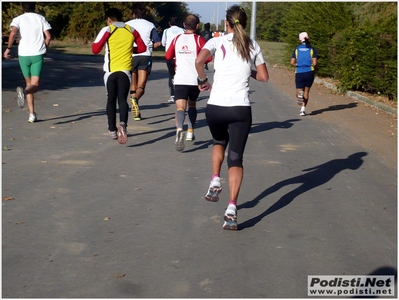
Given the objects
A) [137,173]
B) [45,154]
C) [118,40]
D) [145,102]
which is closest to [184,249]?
[137,173]

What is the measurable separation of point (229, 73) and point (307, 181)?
8.32 feet

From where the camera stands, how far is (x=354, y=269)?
512 cm

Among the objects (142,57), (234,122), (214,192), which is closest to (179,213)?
(214,192)

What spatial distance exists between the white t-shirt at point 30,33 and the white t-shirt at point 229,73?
6129 millimetres

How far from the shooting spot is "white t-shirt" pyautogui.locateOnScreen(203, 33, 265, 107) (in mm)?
6133

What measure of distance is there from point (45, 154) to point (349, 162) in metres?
4.21

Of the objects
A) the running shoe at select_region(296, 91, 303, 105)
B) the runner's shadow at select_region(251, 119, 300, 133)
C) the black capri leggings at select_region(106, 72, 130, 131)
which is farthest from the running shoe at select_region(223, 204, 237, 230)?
the running shoe at select_region(296, 91, 303, 105)

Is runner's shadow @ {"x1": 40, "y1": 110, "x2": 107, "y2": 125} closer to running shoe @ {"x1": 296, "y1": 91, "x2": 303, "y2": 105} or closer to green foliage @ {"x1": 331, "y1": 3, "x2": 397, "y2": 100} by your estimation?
running shoe @ {"x1": 296, "y1": 91, "x2": 303, "y2": 105}

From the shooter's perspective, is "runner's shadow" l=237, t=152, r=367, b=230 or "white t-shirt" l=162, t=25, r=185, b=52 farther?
"white t-shirt" l=162, t=25, r=185, b=52

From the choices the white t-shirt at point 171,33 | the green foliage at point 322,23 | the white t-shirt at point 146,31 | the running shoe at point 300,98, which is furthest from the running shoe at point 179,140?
the green foliage at point 322,23

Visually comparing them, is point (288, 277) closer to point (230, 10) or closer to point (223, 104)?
point (223, 104)

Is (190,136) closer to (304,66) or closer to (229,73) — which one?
(229,73)

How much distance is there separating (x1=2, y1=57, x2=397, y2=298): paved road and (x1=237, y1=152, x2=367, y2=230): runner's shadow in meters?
0.02

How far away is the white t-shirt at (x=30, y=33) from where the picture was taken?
11531 millimetres
